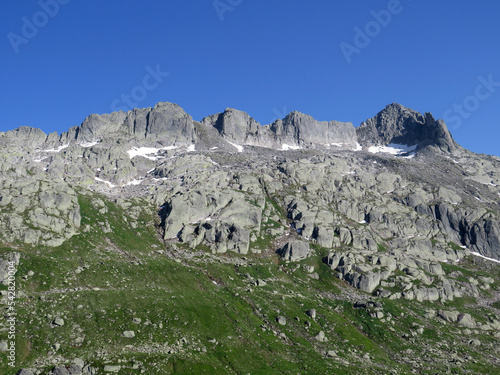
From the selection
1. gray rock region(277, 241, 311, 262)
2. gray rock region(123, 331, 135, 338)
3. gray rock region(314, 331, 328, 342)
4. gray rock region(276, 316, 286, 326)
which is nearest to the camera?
gray rock region(123, 331, 135, 338)

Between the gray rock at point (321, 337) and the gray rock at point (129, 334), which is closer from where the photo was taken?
the gray rock at point (129, 334)

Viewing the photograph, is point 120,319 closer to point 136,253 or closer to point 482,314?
point 136,253

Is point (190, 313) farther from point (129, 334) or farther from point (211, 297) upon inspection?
point (129, 334)

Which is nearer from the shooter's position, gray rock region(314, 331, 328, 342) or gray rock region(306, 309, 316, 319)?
gray rock region(314, 331, 328, 342)

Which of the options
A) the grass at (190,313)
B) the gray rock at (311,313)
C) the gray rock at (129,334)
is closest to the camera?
the grass at (190,313)

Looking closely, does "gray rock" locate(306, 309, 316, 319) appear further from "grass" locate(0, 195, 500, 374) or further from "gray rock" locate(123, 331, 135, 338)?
"gray rock" locate(123, 331, 135, 338)

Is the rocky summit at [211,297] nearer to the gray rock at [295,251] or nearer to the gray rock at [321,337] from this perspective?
the gray rock at [321,337]

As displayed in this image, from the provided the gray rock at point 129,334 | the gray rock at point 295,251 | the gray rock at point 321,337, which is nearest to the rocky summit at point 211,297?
the gray rock at point 129,334

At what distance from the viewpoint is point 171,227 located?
Answer: 183 meters

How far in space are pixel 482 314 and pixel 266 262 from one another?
105 m

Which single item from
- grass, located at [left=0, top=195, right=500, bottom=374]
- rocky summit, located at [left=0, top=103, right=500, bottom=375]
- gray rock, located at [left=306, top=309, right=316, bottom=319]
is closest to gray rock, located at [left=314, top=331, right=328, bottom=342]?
rocky summit, located at [left=0, top=103, right=500, bottom=375]

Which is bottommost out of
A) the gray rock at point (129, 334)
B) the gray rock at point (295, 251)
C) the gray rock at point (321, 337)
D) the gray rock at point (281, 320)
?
the gray rock at point (321, 337)

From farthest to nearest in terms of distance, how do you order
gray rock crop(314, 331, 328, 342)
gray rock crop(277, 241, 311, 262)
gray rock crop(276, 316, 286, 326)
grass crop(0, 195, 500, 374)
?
gray rock crop(277, 241, 311, 262) < gray rock crop(276, 316, 286, 326) < gray rock crop(314, 331, 328, 342) < grass crop(0, 195, 500, 374)

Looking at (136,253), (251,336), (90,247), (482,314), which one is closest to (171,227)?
(136,253)
